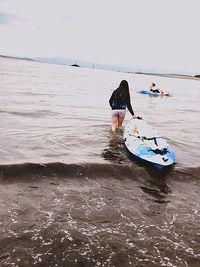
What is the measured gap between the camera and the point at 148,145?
24.6 feet

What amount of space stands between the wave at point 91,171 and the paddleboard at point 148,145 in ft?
1.25

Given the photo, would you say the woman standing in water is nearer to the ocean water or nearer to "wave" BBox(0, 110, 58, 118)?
the ocean water

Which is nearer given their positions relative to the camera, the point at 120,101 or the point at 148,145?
the point at 148,145

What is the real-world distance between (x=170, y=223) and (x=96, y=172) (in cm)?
274

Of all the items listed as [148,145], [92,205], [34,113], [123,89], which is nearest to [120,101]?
[123,89]

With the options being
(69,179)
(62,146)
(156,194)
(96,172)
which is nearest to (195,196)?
(156,194)

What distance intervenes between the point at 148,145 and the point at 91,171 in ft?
6.99

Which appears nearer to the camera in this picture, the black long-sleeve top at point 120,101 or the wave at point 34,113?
the black long-sleeve top at point 120,101

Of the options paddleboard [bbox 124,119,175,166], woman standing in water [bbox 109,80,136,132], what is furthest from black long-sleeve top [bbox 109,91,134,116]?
paddleboard [bbox 124,119,175,166]

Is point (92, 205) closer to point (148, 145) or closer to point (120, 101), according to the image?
point (148, 145)

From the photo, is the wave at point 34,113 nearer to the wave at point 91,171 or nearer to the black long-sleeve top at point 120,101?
the black long-sleeve top at point 120,101

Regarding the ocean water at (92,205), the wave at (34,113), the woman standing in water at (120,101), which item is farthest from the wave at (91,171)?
the wave at (34,113)

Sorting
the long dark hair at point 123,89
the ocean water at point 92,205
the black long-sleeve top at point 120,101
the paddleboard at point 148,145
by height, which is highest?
the long dark hair at point 123,89

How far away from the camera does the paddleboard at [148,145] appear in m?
7.02
